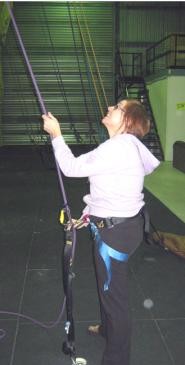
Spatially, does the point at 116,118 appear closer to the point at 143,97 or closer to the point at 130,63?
the point at 143,97

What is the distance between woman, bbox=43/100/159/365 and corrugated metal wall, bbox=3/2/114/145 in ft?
46.4

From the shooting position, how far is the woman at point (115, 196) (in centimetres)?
206

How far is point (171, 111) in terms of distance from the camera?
12.8 m

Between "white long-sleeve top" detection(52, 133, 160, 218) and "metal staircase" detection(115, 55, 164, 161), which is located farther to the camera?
"metal staircase" detection(115, 55, 164, 161)

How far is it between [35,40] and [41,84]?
1.73 metres

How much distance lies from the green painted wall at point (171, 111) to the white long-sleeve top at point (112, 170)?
35.3 feet

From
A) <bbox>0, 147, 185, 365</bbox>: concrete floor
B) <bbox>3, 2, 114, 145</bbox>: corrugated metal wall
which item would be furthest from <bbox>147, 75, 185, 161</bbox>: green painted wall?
<bbox>0, 147, 185, 365</bbox>: concrete floor

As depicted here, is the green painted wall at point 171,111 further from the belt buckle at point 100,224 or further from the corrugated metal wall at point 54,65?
the belt buckle at point 100,224

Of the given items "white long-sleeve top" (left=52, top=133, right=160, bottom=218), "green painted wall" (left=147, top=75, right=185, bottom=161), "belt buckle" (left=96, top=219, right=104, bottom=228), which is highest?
"white long-sleeve top" (left=52, top=133, right=160, bottom=218)

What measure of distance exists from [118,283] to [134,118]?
2.87 feet

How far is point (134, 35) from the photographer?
55.6 feet

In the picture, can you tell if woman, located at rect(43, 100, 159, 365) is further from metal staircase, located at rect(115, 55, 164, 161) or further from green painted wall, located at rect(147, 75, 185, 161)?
green painted wall, located at rect(147, 75, 185, 161)

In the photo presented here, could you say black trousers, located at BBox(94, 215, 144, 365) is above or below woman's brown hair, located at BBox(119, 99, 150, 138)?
below

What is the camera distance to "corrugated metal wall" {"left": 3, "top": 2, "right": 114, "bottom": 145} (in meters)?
16.4
